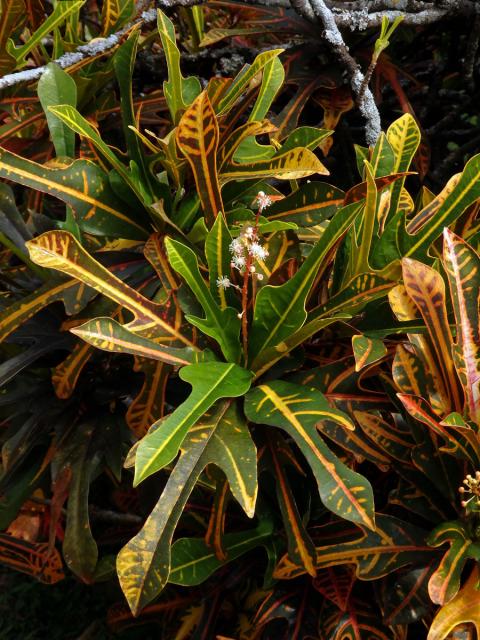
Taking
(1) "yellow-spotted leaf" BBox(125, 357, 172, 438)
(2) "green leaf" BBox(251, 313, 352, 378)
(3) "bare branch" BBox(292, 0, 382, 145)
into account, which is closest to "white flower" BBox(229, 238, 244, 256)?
(2) "green leaf" BBox(251, 313, 352, 378)

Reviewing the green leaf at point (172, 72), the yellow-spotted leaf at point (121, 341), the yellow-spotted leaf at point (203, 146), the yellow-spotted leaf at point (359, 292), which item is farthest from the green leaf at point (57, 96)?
the yellow-spotted leaf at point (359, 292)

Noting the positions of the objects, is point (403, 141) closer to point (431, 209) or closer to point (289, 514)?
point (431, 209)

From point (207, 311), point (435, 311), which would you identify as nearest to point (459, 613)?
point (435, 311)

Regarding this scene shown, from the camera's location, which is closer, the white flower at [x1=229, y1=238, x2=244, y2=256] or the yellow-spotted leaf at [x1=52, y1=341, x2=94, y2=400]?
the white flower at [x1=229, y1=238, x2=244, y2=256]

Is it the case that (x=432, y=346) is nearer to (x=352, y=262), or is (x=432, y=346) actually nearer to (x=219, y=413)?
(x=352, y=262)

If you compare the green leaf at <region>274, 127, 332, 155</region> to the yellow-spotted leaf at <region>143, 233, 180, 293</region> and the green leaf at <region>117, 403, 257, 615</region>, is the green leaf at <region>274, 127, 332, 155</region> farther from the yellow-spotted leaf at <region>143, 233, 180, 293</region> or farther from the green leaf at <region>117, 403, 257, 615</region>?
the green leaf at <region>117, 403, 257, 615</region>

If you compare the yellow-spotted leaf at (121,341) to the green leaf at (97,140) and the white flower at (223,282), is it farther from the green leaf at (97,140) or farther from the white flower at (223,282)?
the green leaf at (97,140)
